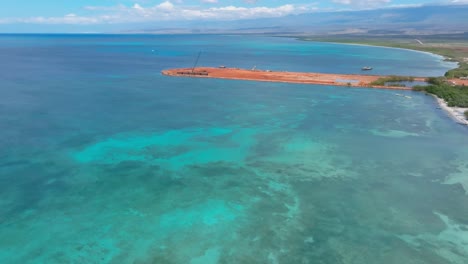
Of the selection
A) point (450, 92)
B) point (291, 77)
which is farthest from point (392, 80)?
point (291, 77)

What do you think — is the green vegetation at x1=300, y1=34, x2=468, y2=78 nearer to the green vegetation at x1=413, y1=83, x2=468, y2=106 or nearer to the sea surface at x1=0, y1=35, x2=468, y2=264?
the green vegetation at x1=413, y1=83, x2=468, y2=106

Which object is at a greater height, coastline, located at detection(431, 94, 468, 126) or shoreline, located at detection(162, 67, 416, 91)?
shoreline, located at detection(162, 67, 416, 91)

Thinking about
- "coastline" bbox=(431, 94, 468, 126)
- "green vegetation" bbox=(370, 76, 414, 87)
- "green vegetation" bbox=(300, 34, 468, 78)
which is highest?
"green vegetation" bbox=(370, 76, 414, 87)

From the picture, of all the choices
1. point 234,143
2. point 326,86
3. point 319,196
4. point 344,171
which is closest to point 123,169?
point 234,143

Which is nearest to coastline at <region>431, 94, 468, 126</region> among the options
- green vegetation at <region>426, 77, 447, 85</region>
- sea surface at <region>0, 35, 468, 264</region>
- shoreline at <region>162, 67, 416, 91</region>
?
sea surface at <region>0, 35, 468, 264</region>

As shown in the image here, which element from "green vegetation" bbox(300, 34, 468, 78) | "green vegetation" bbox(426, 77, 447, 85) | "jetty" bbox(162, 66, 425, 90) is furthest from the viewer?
"green vegetation" bbox(300, 34, 468, 78)

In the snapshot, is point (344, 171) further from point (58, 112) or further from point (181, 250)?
point (58, 112)
